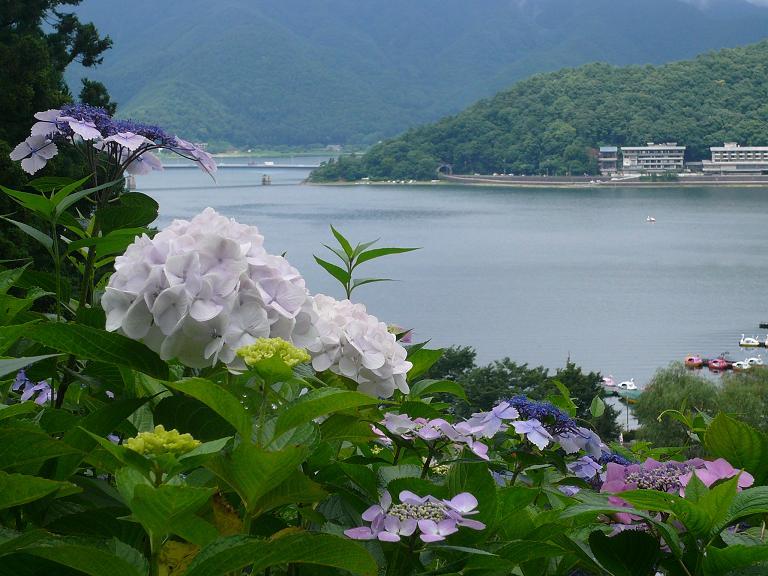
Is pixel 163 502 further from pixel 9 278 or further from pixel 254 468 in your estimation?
pixel 9 278

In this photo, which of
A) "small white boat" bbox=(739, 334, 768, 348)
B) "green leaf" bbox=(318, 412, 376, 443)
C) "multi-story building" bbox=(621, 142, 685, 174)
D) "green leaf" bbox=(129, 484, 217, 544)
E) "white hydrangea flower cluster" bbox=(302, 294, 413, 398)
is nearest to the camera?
"green leaf" bbox=(129, 484, 217, 544)

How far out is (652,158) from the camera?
57188 mm

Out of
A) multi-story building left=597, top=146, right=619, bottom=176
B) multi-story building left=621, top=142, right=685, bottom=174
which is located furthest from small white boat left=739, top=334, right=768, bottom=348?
multi-story building left=621, top=142, right=685, bottom=174

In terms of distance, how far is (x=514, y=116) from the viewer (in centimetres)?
5881

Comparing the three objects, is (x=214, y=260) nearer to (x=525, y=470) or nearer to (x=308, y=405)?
(x=308, y=405)

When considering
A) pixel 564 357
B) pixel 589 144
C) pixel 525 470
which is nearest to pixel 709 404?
pixel 564 357

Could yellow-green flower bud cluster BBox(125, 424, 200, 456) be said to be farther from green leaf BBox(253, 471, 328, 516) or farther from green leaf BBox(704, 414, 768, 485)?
green leaf BBox(704, 414, 768, 485)

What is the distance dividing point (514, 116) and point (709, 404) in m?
46.7

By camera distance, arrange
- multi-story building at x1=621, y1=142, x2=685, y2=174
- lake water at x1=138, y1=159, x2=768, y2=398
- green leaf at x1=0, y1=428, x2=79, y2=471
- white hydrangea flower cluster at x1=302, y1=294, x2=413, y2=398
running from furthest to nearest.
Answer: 1. multi-story building at x1=621, y1=142, x2=685, y2=174
2. lake water at x1=138, y1=159, x2=768, y2=398
3. white hydrangea flower cluster at x1=302, y1=294, x2=413, y2=398
4. green leaf at x1=0, y1=428, x2=79, y2=471

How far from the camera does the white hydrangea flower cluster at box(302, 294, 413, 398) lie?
70 centimetres

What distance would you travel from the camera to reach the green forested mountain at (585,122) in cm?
5606

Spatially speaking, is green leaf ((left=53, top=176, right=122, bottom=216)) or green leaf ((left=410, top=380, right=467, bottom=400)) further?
green leaf ((left=410, top=380, right=467, bottom=400))

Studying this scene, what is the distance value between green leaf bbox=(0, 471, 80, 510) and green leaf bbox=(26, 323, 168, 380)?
0.41ft

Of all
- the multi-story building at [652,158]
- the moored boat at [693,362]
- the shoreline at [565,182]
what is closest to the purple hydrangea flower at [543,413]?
the moored boat at [693,362]
